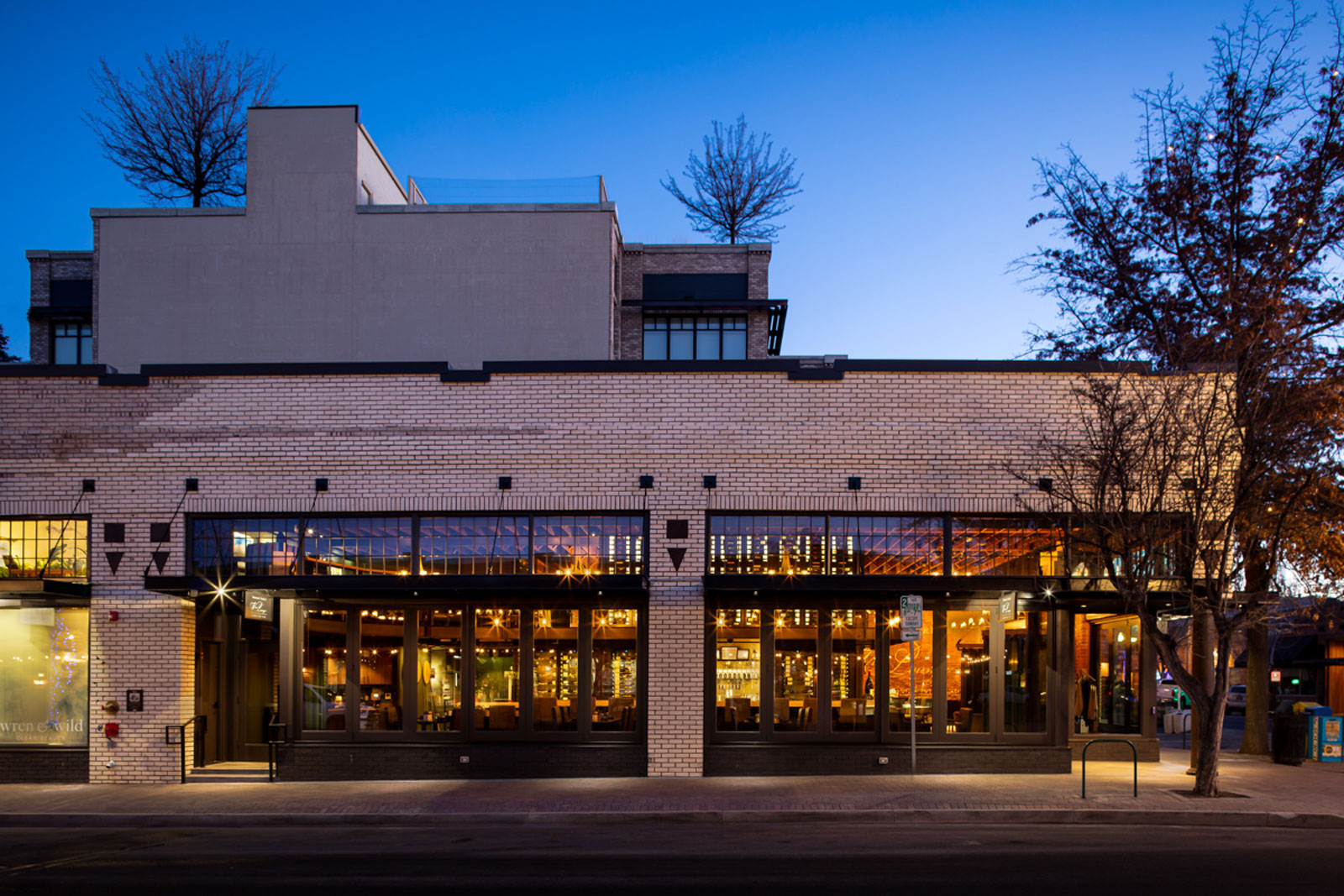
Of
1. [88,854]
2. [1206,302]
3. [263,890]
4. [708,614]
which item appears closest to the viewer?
[263,890]

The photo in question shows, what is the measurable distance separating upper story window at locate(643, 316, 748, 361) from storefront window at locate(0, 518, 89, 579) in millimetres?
20779

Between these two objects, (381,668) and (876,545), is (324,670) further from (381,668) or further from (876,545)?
(876,545)

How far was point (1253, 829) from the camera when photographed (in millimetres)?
12523

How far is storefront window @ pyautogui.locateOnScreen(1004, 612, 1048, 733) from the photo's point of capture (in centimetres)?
1644

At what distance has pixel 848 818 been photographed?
12.9 metres

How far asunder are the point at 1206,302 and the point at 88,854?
2120 centimetres

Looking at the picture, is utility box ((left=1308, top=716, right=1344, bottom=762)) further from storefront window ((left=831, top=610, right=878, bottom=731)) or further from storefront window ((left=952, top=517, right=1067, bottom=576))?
storefront window ((left=831, top=610, right=878, bottom=731))

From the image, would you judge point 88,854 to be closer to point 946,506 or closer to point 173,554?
→ point 173,554

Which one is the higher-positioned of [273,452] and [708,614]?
[273,452]

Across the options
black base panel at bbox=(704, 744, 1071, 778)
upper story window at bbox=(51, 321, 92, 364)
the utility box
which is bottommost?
the utility box

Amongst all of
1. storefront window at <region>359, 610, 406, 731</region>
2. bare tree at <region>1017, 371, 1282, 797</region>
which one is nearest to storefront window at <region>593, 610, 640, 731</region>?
storefront window at <region>359, 610, 406, 731</region>

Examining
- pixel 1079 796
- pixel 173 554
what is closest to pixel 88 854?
pixel 173 554

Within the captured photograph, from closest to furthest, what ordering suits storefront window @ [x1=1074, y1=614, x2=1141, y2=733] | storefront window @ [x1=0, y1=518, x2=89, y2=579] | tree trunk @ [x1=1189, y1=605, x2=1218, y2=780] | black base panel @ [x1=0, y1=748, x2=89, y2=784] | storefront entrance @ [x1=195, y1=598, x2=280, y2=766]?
1. tree trunk @ [x1=1189, y1=605, x2=1218, y2=780]
2. black base panel @ [x1=0, y1=748, x2=89, y2=784]
3. storefront window @ [x1=0, y1=518, x2=89, y2=579]
4. storefront entrance @ [x1=195, y1=598, x2=280, y2=766]
5. storefront window @ [x1=1074, y1=614, x2=1141, y2=733]

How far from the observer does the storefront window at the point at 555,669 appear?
16297 millimetres
